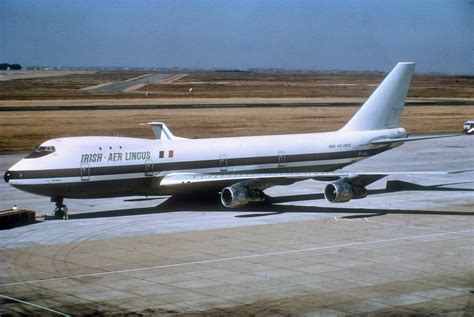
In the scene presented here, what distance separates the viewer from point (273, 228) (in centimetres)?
3788

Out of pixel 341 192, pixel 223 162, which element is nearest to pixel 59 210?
pixel 223 162

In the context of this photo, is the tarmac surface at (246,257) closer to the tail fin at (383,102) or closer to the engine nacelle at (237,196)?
the engine nacelle at (237,196)

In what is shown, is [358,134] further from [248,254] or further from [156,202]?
[248,254]

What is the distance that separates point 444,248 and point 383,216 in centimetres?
858

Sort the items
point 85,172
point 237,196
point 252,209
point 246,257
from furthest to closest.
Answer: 1. point 252,209
2. point 237,196
3. point 85,172
4. point 246,257

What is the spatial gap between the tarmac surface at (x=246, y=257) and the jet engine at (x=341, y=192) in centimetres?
99

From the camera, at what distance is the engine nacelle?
136 ft

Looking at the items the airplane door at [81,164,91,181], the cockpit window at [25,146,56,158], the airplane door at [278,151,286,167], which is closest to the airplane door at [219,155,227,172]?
the airplane door at [278,151,286,167]

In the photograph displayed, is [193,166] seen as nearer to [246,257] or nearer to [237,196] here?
[237,196]

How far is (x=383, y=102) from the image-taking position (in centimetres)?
5153

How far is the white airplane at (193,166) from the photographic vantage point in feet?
133

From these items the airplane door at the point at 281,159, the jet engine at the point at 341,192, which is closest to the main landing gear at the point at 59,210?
the airplane door at the point at 281,159

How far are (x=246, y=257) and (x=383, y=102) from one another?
77.2 feet

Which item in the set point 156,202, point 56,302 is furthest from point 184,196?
point 56,302
